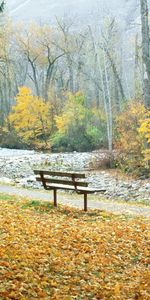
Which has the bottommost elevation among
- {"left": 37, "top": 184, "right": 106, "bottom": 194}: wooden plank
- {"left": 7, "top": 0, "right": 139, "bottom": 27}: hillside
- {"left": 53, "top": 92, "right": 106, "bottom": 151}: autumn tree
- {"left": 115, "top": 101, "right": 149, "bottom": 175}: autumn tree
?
{"left": 37, "top": 184, "right": 106, "bottom": 194}: wooden plank

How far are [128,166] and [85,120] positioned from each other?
1403 cm

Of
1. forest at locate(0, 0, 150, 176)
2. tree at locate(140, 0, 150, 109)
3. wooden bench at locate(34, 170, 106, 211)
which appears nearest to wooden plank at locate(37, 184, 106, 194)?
wooden bench at locate(34, 170, 106, 211)

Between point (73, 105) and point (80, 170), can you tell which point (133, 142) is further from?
point (73, 105)

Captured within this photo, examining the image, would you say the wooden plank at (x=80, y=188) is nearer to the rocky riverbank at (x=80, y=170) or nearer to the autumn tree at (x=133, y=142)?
the rocky riverbank at (x=80, y=170)

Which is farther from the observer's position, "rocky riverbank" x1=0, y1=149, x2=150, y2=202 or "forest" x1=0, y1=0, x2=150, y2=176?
"forest" x1=0, y1=0, x2=150, y2=176

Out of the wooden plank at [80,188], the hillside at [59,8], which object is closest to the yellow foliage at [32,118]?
the wooden plank at [80,188]

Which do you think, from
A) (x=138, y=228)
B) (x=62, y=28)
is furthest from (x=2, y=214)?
(x=62, y=28)

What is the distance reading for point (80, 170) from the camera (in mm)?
24672

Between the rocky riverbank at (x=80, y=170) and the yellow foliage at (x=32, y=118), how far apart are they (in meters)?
4.74

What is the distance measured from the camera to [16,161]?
28.4 m

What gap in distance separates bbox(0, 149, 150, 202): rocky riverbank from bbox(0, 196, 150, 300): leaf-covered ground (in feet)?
18.9

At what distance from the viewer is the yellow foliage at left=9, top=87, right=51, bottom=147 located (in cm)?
4019

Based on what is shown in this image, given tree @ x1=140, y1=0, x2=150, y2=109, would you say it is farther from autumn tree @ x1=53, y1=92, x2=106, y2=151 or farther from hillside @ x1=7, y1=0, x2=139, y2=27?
hillside @ x1=7, y1=0, x2=139, y2=27

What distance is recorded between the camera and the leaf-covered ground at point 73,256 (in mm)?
5996
